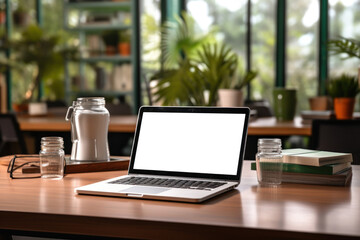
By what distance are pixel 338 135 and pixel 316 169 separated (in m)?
1.33

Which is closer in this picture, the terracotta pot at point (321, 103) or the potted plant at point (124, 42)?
the terracotta pot at point (321, 103)

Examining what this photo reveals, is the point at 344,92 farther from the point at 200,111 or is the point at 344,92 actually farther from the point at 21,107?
the point at 21,107

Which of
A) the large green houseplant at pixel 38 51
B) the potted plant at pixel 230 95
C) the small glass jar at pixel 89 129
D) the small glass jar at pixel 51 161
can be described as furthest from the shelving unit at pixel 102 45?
the small glass jar at pixel 51 161

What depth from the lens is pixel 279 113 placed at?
144 inches

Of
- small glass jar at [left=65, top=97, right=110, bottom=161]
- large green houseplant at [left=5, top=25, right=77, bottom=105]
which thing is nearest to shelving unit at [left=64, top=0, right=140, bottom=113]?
large green houseplant at [left=5, top=25, right=77, bottom=105]

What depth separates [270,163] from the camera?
4.67 feet

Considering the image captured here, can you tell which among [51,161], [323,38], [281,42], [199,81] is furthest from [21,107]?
[323,38]

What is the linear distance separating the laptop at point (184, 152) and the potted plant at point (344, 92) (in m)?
1.80

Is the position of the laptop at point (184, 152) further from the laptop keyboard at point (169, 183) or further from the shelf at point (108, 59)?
the shelf at point (108, 59)

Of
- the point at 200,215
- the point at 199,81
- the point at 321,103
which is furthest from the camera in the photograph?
the point at 321,103

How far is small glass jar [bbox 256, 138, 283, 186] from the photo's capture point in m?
1.42

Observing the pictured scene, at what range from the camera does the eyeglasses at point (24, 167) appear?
1.62 m

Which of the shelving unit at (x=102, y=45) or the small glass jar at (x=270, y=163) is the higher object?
the shelving unit at (x=102, y=45)

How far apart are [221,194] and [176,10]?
6.90 m
